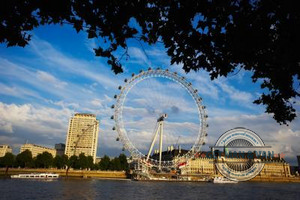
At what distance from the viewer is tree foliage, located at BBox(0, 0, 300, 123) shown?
17.1ft

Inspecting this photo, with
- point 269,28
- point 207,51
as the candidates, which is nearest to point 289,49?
point 269,28

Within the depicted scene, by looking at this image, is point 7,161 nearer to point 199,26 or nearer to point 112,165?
point 112,165

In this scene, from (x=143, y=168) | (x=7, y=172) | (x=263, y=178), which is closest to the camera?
(x=7, y=172)

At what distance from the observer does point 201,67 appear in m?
6.62

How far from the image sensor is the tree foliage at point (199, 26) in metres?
5.20

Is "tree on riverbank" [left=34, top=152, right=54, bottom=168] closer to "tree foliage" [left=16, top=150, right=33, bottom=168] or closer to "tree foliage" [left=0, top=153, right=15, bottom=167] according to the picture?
"tree foliage" [left=16, top=150, right=33, bottom=168]

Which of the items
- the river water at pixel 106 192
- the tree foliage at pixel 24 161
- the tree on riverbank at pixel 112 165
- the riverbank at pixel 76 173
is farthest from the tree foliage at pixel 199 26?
the tree on riverbank at pixel 112 165

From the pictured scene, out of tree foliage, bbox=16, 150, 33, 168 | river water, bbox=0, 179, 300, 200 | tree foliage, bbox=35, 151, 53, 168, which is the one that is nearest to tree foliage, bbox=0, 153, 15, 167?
tree foliage, bbox=16, 150, 33, 168

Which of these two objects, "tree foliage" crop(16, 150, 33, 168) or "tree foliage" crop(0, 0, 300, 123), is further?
"tree foliage" crop(16, 150, 33, 168)

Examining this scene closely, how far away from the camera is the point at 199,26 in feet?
19.4

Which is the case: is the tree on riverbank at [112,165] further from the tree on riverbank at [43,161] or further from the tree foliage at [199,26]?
the tree foliage at [199,26]

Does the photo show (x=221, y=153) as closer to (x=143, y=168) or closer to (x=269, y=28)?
(x=143, y=168)

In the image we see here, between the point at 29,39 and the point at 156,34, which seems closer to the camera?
the point at 29,39

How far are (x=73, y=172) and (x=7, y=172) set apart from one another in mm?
24036
